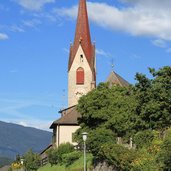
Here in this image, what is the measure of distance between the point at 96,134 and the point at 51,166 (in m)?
16.4

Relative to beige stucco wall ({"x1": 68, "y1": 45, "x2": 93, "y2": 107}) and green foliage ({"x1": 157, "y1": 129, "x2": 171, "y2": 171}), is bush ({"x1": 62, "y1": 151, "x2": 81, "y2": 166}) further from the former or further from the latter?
beige stucco wall ({"x1": 68, "y1": 45, "x2": 93, "y2": 107})

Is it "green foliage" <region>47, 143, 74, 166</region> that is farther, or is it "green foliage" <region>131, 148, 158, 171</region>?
"green foliage" <region>47, 143, 74, 166</region>

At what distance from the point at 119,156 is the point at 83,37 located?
75.0 m

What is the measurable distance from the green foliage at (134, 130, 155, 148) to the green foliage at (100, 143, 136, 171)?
140 centimetres

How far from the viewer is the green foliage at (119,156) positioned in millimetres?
33156

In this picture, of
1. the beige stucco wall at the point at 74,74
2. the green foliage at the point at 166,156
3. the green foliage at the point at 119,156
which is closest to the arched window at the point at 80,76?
the beige stucco wall at the point at 74,74

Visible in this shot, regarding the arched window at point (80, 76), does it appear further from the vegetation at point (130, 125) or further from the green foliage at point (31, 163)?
the vegetation at point (130, 125)

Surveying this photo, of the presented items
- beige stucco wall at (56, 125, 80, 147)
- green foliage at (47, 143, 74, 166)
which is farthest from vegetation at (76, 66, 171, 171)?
beige stucco wall at (56, 125, 80, 147)

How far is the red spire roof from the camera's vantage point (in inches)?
4210

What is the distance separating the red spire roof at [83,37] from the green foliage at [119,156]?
69.3 meters

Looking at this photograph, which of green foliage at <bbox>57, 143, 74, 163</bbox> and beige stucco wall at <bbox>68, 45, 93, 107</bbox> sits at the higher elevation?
beige stucco wall at <bbox>68, 45, 93, 107</bbox>

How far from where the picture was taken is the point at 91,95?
159 ft

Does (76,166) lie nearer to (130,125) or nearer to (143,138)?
(130,125)

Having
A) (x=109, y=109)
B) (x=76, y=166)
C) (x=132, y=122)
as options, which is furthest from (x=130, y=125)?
(x=76, y=166)
